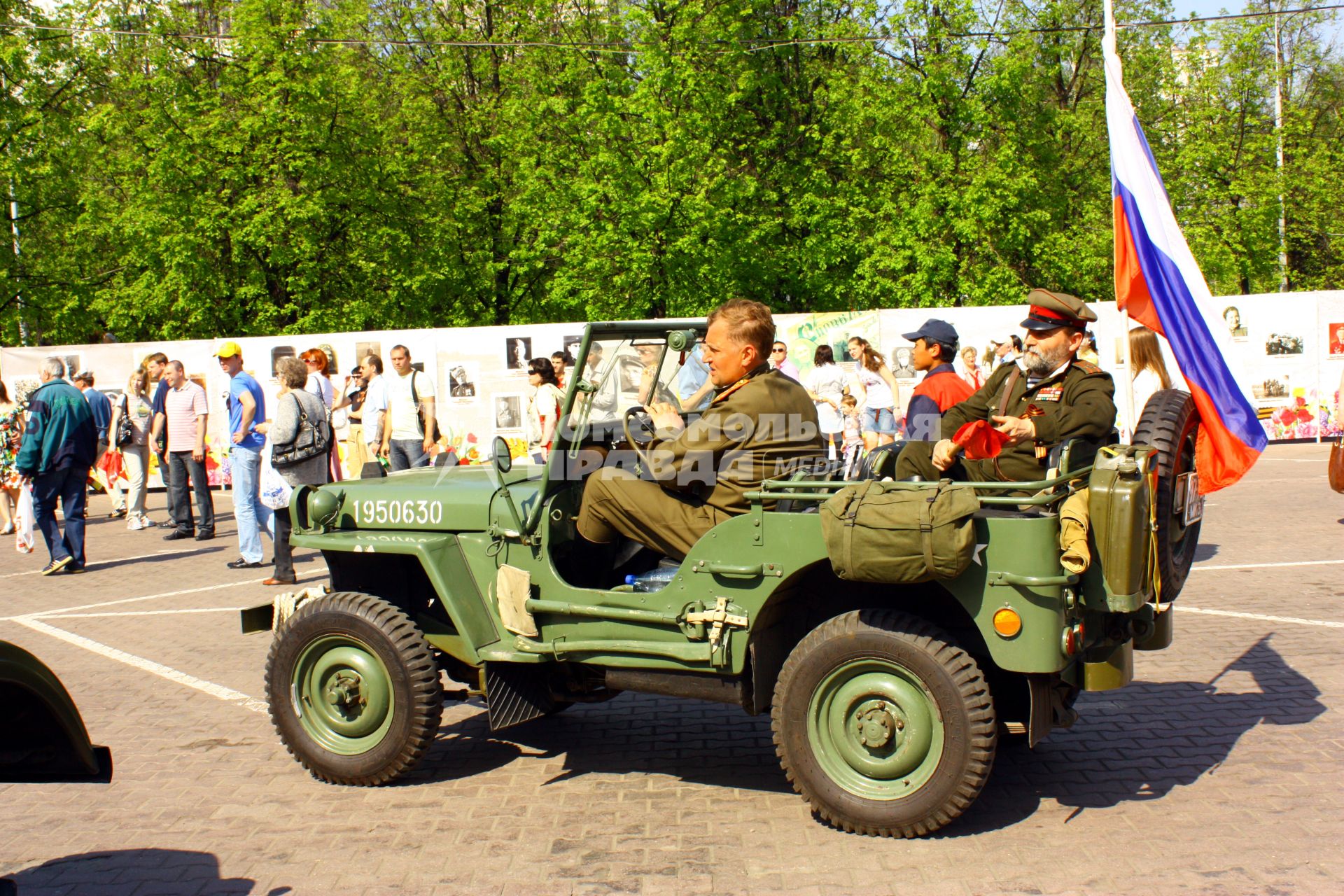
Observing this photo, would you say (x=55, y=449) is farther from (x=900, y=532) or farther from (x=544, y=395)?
(x=900, y=532)

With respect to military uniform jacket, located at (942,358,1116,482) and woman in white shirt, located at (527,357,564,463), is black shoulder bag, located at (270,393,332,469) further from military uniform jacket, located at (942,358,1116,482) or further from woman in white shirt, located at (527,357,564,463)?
military uniform jacket, located at (942,358,1116,482)

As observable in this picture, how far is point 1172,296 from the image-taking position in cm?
631

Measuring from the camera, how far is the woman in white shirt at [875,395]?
12477 millimetres

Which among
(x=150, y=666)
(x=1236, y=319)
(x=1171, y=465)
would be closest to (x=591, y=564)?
(x=1171, y=465)

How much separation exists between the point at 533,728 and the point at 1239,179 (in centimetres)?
2809

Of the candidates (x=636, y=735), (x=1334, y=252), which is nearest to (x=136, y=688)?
(x=636, y=735)

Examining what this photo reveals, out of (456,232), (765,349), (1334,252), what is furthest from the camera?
(1334,252)

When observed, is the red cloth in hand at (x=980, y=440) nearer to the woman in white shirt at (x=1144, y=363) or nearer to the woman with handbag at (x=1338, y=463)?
the woman in white shirt at (x=1144, y=363)

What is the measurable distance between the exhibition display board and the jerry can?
12764 millimetres

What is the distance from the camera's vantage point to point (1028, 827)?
14.2 feet

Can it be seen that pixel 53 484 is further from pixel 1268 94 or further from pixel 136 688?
pixel 1268 94

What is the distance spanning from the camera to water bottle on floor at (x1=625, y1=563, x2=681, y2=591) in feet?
15.9

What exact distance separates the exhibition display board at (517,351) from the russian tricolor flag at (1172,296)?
30.6 ft

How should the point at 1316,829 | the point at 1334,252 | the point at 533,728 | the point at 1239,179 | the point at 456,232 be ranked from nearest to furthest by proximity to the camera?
the point at 1316,829 < the point at 533,728 < the point at 456,232 < the point at 1239,179 < the point at 1334,252
